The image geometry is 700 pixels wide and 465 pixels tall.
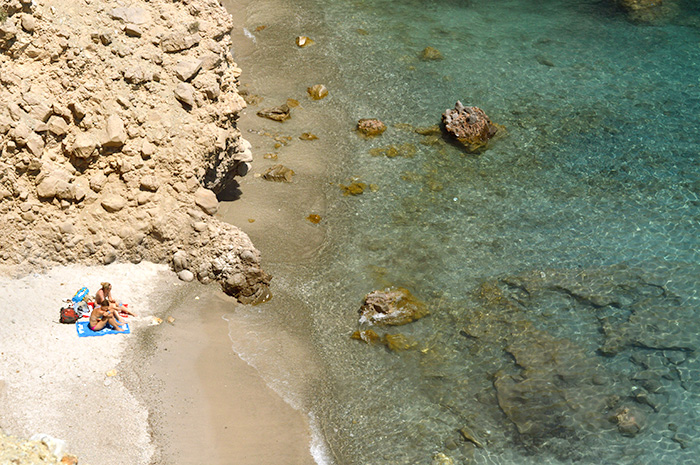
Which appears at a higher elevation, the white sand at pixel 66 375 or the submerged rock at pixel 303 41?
the submerged rock at pixel 303 41

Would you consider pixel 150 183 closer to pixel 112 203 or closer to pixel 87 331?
pixel 112 203

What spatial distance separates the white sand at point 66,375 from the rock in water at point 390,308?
445cm

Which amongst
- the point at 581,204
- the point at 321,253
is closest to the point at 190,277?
the point at 321,253

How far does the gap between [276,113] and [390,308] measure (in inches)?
324

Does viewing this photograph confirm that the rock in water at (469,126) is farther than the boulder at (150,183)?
Yes

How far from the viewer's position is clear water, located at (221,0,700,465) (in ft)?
43.7

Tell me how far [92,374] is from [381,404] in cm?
522

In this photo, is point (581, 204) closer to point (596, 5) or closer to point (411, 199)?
point (411, 199)

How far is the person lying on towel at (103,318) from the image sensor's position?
43.0 ft

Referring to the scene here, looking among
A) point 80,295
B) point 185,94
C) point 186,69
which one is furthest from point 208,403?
point 186,69

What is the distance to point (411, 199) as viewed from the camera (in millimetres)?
18297

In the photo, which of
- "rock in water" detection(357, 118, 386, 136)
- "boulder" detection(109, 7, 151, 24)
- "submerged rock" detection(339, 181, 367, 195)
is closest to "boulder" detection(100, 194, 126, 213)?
"boulder" detection(109, 7, 151, 24)

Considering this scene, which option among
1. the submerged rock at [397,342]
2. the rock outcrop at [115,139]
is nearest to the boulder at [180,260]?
the rock outcrop at [115,139]

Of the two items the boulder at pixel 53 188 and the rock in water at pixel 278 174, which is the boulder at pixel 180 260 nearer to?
the boulder at pixel 53 188
